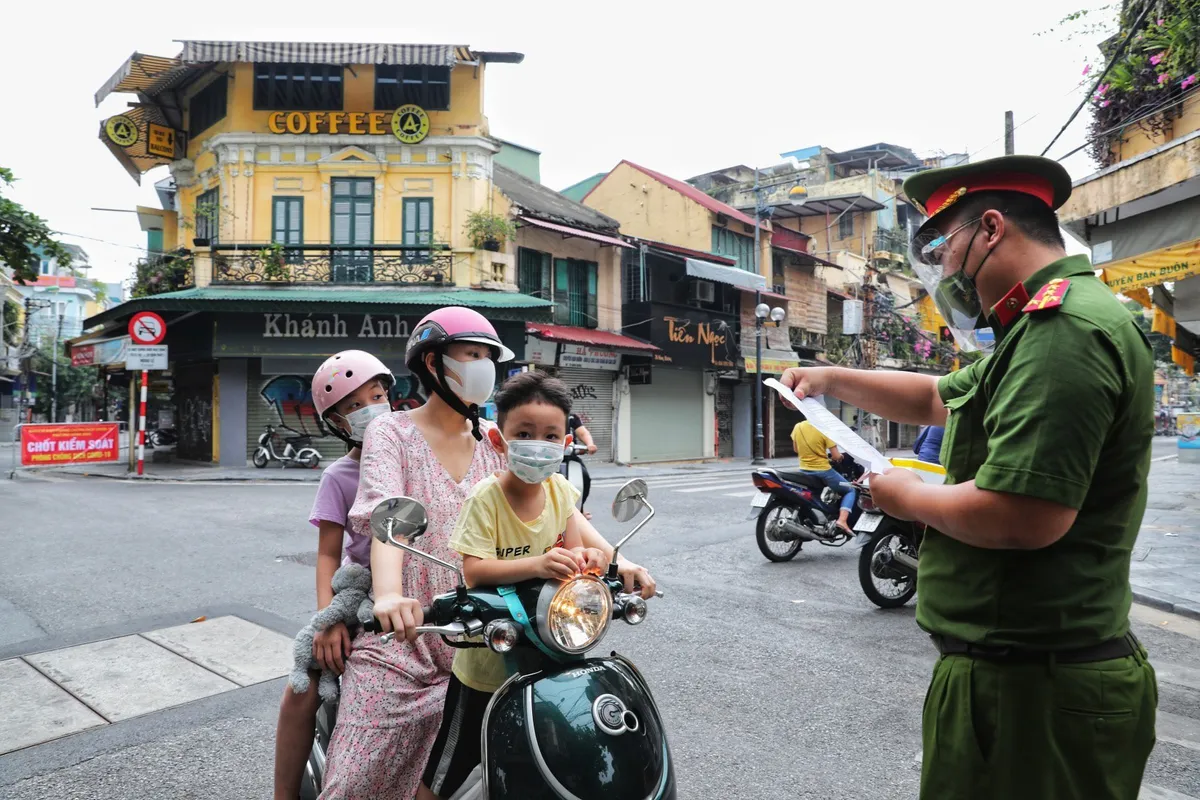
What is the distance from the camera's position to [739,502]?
38.7ft

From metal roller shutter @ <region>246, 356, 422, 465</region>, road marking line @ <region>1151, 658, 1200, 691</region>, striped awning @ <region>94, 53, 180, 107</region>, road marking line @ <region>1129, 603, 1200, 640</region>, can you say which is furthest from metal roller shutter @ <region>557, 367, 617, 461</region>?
road marking line @ <region>1151, 658, 1200, 691</region>

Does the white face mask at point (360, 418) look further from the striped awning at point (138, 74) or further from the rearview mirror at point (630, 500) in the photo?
the striped awning at point (138, 74)

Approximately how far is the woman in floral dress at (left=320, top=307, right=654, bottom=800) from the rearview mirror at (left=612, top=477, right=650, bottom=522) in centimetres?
10

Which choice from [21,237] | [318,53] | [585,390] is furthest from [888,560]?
[318,53]

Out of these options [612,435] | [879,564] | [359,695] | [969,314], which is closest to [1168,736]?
[879,564]

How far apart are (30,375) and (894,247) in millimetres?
45860

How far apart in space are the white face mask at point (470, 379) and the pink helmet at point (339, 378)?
402 mm

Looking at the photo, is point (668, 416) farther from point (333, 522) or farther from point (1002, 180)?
point (1002, 180)

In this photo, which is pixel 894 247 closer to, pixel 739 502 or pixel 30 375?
pixel 739 502

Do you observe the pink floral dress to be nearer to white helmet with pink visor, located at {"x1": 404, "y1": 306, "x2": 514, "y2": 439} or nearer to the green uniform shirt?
white helmet with pink visor, located at {"x1": 404, "y1": 306, "x2": 514, "y2": 439}

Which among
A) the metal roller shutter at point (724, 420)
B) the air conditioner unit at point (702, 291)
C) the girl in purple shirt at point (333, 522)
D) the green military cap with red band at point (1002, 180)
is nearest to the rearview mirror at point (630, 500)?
the girl in purple shirt at point (333, 522)

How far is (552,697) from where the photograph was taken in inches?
65.4

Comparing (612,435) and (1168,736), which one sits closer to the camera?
(1168,736)

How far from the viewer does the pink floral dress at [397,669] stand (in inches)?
76.2
